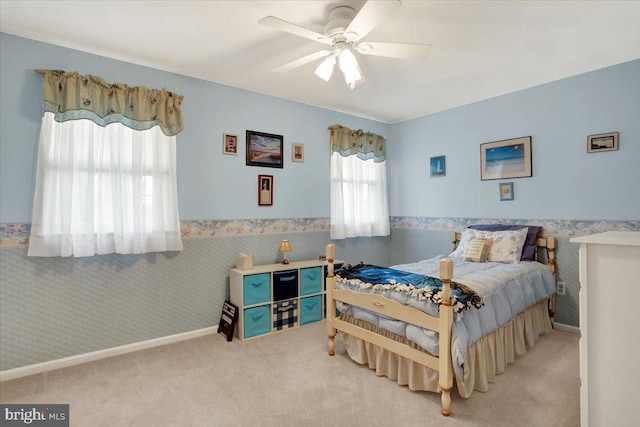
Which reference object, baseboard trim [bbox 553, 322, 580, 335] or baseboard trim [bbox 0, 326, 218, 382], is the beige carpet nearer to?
baseboard trim [bbox 0, 326, 218, 382]

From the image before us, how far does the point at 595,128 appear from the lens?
315 centimetres

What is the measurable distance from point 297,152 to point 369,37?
175 cm

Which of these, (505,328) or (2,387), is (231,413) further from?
(505,328)

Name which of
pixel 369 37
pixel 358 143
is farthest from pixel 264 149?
pixel 369 37

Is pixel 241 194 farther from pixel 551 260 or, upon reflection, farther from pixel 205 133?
pixel 551 260

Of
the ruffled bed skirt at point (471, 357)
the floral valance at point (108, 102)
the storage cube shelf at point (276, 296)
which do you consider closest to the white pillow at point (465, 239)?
the ruffled bed skirt at point (471, 357)

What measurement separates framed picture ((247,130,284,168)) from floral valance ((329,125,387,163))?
81 cm

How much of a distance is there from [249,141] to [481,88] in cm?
267

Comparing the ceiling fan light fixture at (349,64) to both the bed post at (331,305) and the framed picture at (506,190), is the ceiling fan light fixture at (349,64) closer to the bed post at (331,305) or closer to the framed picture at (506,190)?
the bed post at (331,305)

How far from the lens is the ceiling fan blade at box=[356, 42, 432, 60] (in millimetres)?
2117

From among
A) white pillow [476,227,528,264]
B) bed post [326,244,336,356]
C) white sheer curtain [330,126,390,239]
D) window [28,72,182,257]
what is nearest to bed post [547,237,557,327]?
white pillow [476,227,528,264]

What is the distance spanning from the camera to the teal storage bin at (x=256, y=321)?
10.5 feet

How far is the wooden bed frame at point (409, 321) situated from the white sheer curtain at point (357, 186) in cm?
157

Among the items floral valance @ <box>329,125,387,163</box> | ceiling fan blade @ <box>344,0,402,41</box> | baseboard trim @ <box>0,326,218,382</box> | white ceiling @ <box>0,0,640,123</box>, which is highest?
white ceiling @ <box>0,0,640,123</box>
